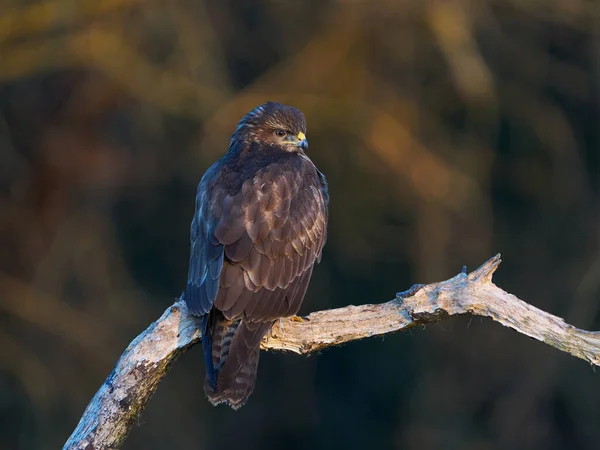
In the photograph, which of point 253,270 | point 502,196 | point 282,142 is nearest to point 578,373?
point 502,196

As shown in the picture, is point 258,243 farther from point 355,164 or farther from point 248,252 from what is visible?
point 355,164

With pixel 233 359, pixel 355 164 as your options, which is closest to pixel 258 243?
pixel 233 359

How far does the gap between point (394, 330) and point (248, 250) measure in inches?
31.0

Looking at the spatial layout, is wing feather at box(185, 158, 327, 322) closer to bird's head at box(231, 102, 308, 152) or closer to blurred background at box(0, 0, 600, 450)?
bird's head at box(231, 102, 308, 152)

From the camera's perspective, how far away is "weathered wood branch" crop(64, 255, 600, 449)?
4797mm

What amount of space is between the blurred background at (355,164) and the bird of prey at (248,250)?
3.92 m

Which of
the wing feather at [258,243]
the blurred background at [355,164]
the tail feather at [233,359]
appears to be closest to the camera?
the tail feather at [233,359]

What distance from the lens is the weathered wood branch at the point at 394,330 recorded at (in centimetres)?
480

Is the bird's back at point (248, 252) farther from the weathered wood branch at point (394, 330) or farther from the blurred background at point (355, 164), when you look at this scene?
the blurred background at point (355, 164)

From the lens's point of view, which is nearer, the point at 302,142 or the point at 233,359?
the point at 233,359

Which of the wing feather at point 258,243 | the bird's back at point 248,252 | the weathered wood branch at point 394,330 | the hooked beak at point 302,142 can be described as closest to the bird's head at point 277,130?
the hooked beak at point 302,142

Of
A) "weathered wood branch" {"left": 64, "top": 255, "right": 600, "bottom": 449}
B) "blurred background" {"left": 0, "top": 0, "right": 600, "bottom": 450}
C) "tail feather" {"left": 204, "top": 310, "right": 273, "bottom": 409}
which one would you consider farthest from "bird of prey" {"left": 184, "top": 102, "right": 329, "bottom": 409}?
"blurred background" {"left": 0, "top": 0, "right": 600, "bottom": 450}

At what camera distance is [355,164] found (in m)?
10.6

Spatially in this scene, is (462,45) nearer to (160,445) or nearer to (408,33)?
(408,33)
